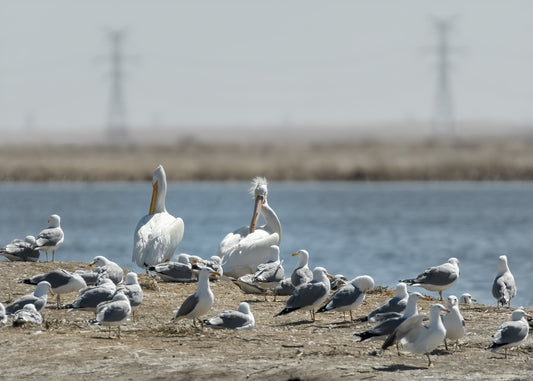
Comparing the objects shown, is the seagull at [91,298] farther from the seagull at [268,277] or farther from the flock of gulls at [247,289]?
the seagull at [268,277]

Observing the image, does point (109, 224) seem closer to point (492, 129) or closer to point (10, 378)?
point (10, 378)

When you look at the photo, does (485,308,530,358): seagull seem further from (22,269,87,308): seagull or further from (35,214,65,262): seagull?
(35,214,65,262): seagull

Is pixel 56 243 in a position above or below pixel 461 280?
above

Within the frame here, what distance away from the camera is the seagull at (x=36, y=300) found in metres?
11.1

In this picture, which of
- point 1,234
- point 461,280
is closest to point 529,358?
point 461,280

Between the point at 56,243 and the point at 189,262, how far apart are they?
2.07 m

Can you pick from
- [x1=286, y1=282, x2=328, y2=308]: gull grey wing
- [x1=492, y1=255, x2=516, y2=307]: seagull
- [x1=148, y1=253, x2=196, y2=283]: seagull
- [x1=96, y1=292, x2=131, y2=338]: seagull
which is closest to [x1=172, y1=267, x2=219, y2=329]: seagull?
[x1=96, y1=292, x2=131, y2=338]: seagull

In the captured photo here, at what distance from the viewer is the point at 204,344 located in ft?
33.7

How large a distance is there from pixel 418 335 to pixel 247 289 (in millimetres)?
4386

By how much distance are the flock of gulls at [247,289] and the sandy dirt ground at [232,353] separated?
0.18 metres

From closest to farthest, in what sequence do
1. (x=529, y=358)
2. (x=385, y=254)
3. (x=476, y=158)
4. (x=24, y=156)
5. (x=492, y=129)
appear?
(x=529, y=358), (x=385, y=254), (x=476, y=158), (x=24, y=156), (x=492, y=129)

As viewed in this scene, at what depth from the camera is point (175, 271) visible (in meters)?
13.9

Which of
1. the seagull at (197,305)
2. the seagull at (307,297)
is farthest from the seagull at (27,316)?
the seagull at (307,297)

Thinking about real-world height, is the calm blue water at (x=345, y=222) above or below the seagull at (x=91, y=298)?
→ below
